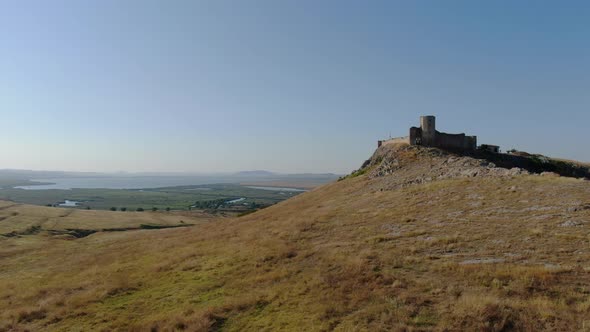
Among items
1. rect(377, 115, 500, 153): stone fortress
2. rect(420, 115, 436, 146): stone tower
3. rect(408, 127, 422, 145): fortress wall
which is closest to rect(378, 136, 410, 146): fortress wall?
rect(377, 115, 500, 153): stone fortress

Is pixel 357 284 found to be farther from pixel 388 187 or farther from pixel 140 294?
pixel 388 187

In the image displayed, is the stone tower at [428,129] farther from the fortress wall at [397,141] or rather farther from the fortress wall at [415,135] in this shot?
the fortress wall at [397,141]

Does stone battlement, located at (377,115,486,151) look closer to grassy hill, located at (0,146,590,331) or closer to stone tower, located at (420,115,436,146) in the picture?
stone tower, located at (420,115,436,146)

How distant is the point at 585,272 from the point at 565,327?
15.6ft

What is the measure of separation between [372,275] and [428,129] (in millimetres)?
44221

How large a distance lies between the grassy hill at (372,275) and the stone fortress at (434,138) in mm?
21497

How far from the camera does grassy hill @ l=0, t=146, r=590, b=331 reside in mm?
12500

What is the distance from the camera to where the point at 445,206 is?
2783 cm

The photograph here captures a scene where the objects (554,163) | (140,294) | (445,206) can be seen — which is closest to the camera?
(140,294)

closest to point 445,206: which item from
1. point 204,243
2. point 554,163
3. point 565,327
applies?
point 565,327

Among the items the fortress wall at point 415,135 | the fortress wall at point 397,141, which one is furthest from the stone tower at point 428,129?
the fortress wall at point 397,141

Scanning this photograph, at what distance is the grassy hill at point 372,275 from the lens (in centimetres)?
1250

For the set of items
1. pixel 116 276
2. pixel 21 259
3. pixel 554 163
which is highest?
pixel 554 163

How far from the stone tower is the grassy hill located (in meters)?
Result: 21.3
